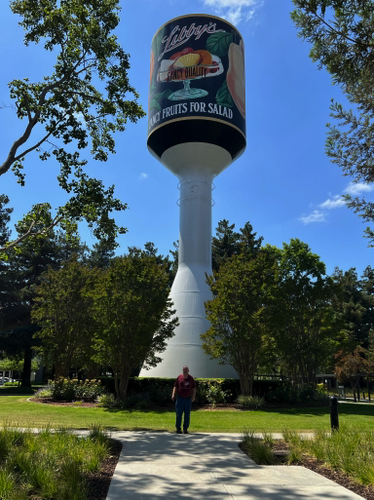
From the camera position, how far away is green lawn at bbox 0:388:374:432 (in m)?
11.0

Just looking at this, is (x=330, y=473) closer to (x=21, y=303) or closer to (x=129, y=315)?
(x=129, y=315)

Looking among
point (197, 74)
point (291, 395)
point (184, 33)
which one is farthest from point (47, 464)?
point (184, 33)

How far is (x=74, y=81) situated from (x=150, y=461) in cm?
1189

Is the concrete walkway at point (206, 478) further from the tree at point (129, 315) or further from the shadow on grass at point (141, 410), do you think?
the tree at point (129, 315)

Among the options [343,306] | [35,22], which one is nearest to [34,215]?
[35,22]

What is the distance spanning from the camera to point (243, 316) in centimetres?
1753

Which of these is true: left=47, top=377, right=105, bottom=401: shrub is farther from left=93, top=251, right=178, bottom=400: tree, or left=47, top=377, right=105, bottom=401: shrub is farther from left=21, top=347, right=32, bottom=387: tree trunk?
left=21, top=347, right=32, bottom=387: tree trunk

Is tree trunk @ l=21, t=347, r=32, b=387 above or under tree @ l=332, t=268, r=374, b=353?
under

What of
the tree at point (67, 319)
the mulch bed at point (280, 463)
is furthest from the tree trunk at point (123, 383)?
the mulch bed at point (280, 463)

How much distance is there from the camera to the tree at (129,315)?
17.2 meters

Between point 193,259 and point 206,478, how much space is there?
18996 millimetres

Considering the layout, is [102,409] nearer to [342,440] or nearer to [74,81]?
[342,440]

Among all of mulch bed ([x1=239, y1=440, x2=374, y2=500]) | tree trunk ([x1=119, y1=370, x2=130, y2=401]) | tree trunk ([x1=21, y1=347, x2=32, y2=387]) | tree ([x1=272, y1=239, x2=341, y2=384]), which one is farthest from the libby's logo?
tree trunk ([x1=21, y1=347, x2=32, y2=387])

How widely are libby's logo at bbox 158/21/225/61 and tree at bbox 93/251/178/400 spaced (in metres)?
15.9
